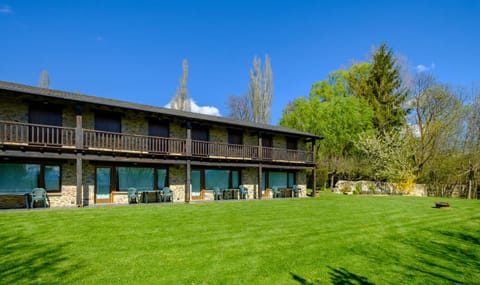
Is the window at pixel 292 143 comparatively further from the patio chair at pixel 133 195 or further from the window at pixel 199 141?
the patio chair at pixel 133 195

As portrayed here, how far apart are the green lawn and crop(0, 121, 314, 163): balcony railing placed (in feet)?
11.8

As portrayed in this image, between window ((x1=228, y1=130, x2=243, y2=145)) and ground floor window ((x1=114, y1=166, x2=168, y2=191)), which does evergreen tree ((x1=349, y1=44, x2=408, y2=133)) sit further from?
ground floor window ((x1=114, y1=166, x2=168, y2=191))

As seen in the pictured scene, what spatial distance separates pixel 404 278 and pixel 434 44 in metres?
24.4

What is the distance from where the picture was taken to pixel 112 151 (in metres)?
13.6

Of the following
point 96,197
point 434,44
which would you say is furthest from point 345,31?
point 96,197

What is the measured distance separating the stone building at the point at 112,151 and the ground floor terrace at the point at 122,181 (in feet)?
0.13

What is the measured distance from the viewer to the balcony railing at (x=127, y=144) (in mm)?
12070

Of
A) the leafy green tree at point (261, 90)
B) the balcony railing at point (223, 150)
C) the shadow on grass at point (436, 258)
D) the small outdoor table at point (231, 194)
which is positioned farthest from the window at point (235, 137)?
the leafy green tree at point (261, 90)

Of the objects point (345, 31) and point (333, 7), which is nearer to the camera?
point (333, 7)

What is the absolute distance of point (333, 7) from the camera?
807 inches

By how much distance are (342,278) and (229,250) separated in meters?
2.37

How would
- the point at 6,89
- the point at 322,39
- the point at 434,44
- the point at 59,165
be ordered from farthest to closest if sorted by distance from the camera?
the point at 322,39 → the point at 434,44 → the point at 59,165 → the point at 6,89

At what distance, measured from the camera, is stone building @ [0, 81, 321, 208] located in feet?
40.7

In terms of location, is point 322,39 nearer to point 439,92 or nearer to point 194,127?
point 439,92
